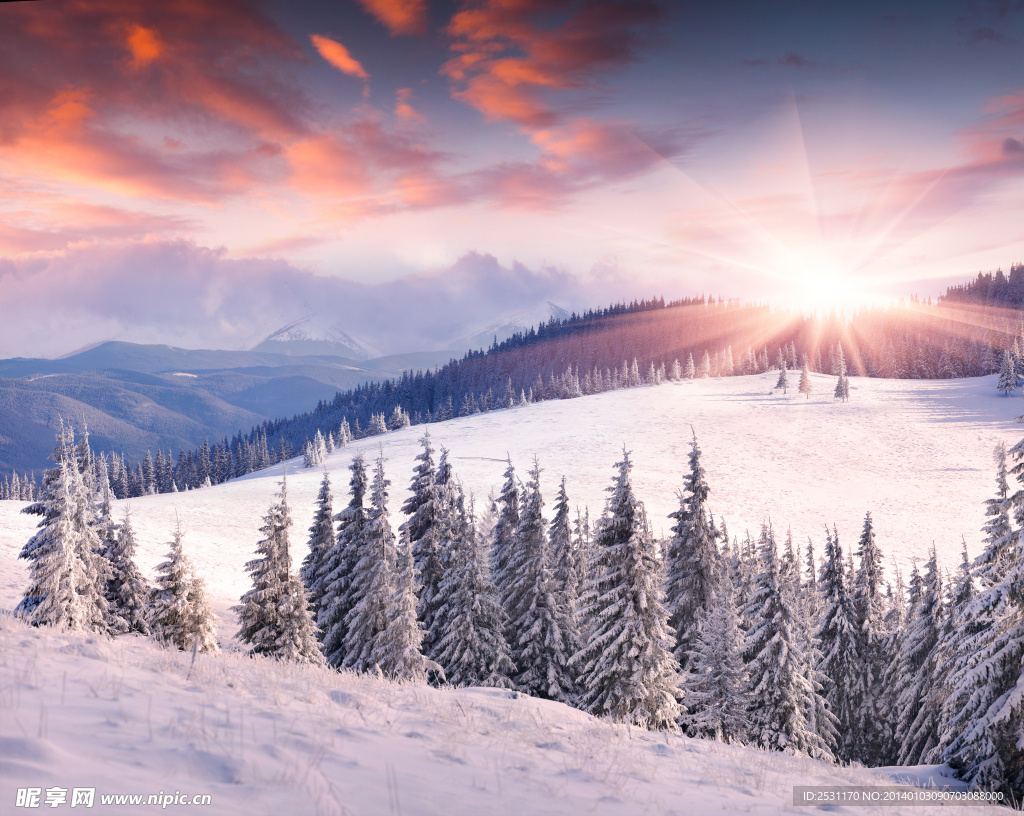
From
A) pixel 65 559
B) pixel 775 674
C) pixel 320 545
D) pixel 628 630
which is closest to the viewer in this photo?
pixel 628 630

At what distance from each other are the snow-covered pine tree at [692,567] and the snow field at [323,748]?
651 inches

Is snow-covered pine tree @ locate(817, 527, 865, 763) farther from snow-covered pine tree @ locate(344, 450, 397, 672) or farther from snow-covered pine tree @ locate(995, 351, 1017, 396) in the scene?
Result: snow-covered pine tree @ locate(995, 351, 1017, 396)

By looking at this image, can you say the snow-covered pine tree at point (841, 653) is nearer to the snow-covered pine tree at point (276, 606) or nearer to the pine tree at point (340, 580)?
the pine tree at point (340, 580)

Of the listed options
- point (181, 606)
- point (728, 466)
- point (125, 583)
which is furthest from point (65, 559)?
point (728, 466)

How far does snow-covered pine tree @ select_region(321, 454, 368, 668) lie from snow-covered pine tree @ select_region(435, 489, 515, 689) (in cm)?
476

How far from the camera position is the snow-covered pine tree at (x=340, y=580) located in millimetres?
27422

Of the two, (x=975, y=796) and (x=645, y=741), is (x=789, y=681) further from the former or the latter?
(x=645, y=741)

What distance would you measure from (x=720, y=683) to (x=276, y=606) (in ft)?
58.8

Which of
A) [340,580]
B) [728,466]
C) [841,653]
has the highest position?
[340,580]

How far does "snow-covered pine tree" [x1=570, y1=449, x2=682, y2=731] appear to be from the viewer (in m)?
20.6

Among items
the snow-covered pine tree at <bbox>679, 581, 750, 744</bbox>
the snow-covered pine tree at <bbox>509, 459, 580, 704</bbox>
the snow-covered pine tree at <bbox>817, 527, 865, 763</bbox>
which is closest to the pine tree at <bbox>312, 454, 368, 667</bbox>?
the snow-covered pine tree at <bbox>509, 459, 580, 704</bbox>

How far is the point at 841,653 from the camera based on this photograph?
108ft

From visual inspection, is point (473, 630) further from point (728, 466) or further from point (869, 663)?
point (728, 466)

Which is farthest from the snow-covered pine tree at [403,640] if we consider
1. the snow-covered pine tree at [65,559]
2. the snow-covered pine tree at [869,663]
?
the snow-covered pine tree at [869,663]
